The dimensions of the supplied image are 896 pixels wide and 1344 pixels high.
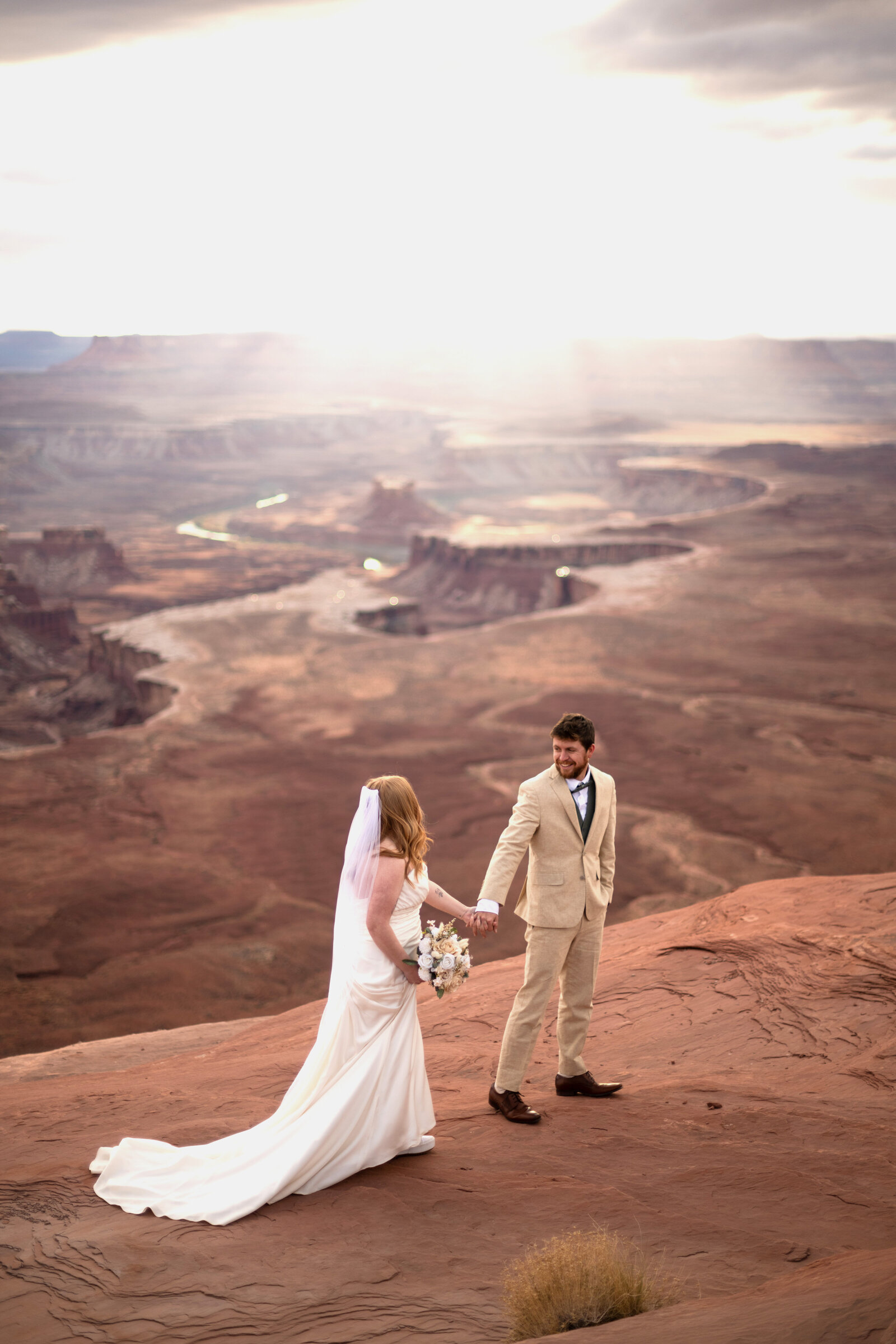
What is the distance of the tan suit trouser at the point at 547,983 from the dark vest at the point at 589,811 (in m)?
0.44

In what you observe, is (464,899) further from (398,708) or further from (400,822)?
(400,822)

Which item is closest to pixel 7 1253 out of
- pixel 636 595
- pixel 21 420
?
pixel 636 595

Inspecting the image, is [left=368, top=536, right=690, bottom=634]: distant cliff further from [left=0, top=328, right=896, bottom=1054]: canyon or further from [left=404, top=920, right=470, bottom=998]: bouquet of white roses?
[left=404, top=920, right=470, bottom=998]: bouquet of white roses

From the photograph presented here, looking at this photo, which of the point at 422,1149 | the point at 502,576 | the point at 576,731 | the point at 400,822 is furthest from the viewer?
the point at 502,576

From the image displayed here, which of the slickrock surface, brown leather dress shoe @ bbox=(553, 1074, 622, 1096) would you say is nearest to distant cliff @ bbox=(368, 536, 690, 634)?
the slickrock surface

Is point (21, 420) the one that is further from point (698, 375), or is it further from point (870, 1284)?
point (870, 1284)

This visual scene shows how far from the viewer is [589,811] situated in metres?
5.45

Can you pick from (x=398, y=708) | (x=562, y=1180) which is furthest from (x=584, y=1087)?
(x=398, y=708)

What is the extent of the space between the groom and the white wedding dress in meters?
0.61

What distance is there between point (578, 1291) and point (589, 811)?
2425 millimetres

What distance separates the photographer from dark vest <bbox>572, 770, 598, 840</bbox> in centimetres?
540

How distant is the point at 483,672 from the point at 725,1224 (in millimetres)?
29566

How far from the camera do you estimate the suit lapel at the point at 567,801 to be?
5.38 m

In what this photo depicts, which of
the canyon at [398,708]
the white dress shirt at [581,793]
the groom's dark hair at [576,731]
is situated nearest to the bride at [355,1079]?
the white dress shirt at [581,793]
